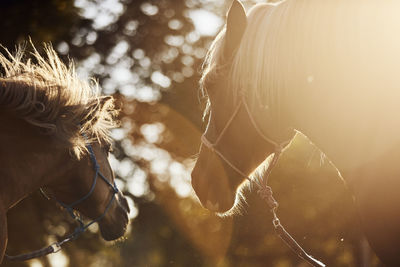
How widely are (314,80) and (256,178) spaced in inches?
43.5

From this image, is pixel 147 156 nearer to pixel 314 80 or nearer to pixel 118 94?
pixel 118 94

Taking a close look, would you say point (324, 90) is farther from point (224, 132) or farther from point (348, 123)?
point (224, 132)

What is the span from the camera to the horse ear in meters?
2.50

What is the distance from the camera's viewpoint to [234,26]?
8.38 ft

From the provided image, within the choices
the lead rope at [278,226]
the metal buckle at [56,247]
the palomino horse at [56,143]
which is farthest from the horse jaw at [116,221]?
the lead rope at [278,226]

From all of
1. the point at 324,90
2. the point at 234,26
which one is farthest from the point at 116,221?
the point at 324,90

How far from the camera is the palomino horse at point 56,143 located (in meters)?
3.26

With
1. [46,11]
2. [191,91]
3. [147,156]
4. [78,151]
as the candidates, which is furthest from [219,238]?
Result: [78,151]

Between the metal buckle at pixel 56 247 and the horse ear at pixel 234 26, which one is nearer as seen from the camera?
the horse ear at pixel 234 26

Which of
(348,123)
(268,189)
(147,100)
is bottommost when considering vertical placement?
(147,100)

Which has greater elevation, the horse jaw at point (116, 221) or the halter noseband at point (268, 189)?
the halter noseband at point (268, 189)

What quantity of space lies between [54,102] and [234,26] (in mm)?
1744

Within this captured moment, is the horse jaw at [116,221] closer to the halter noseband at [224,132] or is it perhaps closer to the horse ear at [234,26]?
the halter noseband at [224,132]

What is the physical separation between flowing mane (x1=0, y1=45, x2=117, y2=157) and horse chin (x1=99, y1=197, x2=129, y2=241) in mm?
836
